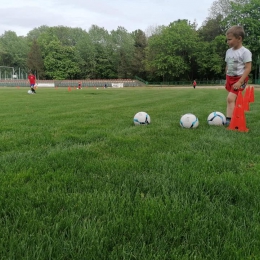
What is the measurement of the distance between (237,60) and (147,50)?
210 feet

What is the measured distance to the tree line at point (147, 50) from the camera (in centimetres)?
5622

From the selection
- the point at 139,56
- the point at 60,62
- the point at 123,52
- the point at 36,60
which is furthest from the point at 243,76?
the point at 36,60

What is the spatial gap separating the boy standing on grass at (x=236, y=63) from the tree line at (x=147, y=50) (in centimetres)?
5331

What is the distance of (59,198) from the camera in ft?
6.98

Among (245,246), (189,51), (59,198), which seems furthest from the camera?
(189,51)

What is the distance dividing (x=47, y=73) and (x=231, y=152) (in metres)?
78.8

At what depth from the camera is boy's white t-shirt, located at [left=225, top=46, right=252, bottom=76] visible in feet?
17.8

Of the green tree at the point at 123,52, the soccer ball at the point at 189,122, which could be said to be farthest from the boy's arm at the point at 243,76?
the green tree at the point at 123,52

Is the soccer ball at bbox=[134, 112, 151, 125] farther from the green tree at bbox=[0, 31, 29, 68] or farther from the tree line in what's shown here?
the green tree at bbox=[0, 31, 29, 68]

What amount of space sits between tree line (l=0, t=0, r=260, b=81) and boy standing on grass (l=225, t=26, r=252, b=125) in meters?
53.3

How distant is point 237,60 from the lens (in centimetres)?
557

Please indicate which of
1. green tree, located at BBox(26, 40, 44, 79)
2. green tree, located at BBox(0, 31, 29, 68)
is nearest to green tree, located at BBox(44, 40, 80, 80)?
green tree, located at BBox(26, 40, 44, 79)

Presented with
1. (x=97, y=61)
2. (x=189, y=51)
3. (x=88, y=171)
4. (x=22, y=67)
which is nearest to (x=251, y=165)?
(x=88, y=171)

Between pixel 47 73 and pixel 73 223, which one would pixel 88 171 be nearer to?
pixel 73 223
